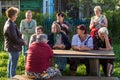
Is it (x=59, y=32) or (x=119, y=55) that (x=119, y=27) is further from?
(x=59, y=32)

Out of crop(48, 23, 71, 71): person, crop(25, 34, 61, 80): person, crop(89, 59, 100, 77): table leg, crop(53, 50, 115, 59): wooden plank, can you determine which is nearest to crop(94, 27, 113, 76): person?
crop(89, 59, 100, 77): table leg

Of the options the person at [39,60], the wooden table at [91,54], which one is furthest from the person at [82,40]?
the person at [39,60]

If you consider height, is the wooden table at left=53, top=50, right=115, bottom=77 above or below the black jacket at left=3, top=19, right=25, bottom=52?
below

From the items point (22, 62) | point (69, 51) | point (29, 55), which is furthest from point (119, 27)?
point (29, 55)

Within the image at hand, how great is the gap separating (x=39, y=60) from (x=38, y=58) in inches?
1.7

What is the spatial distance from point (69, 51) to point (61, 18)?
180cm

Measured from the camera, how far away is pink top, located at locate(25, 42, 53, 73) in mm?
8266

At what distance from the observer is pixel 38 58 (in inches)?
325

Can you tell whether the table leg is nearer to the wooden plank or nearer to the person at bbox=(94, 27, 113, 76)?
the person at bbox=(94, 27, 113, 76)

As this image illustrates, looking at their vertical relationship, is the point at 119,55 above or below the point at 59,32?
below

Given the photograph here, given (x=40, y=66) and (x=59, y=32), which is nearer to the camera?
(x=40, y=66)

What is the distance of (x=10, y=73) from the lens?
930cm

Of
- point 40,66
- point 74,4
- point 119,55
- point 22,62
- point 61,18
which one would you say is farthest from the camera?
point 74,4

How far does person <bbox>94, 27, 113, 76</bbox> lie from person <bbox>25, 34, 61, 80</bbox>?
1815 mm
